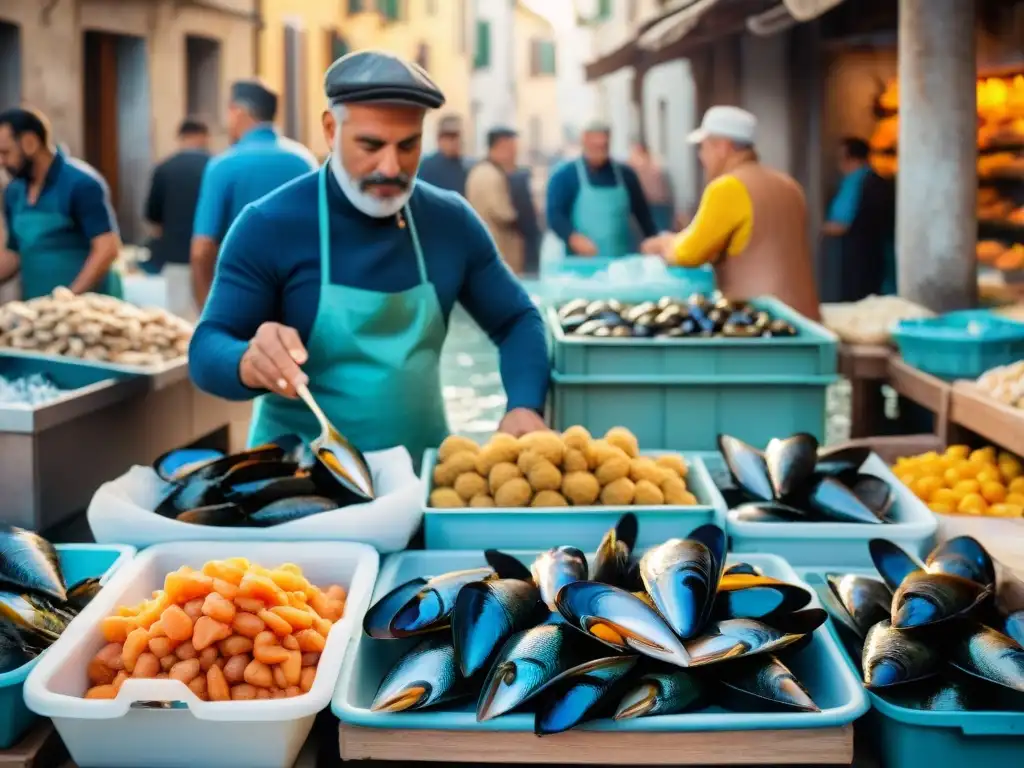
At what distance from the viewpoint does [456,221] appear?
3.39m

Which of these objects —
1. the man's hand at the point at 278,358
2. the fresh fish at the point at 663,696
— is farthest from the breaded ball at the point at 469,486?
the fresh fish at the point at 663,696

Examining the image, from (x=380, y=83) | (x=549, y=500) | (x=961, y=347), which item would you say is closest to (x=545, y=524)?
(x=549, y=500)

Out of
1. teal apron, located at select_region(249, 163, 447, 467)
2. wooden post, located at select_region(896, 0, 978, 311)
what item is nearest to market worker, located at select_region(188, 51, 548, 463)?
teal apron, located at select_region(249, 163, 447, 467)

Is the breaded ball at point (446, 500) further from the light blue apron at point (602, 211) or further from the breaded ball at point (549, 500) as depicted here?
the light blue apron at point (602, 211)

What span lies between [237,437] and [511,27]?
47.8 m

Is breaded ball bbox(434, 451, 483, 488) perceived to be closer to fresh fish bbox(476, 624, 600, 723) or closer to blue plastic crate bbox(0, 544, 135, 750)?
blue plastic crate bbox(0, 544, 135, 750)

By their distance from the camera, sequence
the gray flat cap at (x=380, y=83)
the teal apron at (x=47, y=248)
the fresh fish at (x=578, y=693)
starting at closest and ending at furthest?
the fresh fish at (x=578, y=693)
the gray flat cap at (x=380, y=83)
the teal apron at (x=47, y=248)

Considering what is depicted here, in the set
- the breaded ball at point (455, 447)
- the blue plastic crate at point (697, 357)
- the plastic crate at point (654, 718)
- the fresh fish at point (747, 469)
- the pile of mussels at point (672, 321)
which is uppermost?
the pile of mussels at point (672, 321)

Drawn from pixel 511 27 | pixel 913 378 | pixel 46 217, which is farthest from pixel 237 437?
pixel 511 27

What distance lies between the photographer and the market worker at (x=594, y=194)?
30.4 ft

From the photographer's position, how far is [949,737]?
1850 millimetres

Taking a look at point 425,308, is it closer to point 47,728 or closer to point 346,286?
point 346,286

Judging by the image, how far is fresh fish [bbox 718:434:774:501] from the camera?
2803mm

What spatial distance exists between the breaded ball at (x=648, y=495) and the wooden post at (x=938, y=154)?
4.84 metres
